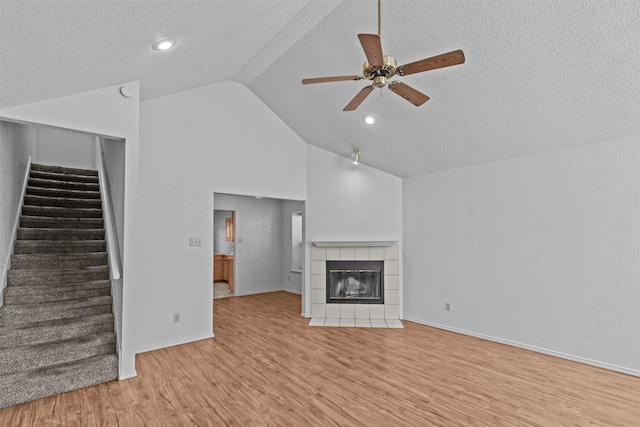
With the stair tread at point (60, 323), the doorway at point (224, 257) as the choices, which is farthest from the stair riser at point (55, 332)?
the doorway at point (224, 257)

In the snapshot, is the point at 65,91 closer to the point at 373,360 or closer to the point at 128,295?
the point at 128,295

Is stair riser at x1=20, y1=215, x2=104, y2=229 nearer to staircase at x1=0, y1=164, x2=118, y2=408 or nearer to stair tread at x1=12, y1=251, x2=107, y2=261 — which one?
staircase at x1=0, y1=164, x2=118, y2=408

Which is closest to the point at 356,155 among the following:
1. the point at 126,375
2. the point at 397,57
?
the point at 397,57

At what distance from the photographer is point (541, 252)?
3.90 m

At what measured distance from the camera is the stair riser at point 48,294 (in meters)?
3.23

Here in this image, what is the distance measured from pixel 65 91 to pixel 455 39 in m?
3.24

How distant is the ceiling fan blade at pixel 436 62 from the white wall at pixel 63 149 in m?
6.00

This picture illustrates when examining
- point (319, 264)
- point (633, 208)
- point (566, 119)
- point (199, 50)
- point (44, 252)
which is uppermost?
point (199, 50)

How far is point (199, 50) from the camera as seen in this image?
2.96 m

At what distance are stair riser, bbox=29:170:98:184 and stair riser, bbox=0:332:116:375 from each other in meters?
3.10

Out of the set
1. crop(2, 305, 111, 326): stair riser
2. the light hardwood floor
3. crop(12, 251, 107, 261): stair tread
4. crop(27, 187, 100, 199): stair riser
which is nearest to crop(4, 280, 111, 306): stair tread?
crop(2, 305, 111, 326): stair riser

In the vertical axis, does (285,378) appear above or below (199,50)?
below

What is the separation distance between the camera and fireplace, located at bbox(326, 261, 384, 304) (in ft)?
17.5

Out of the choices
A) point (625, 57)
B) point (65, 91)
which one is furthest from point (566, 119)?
point (65, 91)
